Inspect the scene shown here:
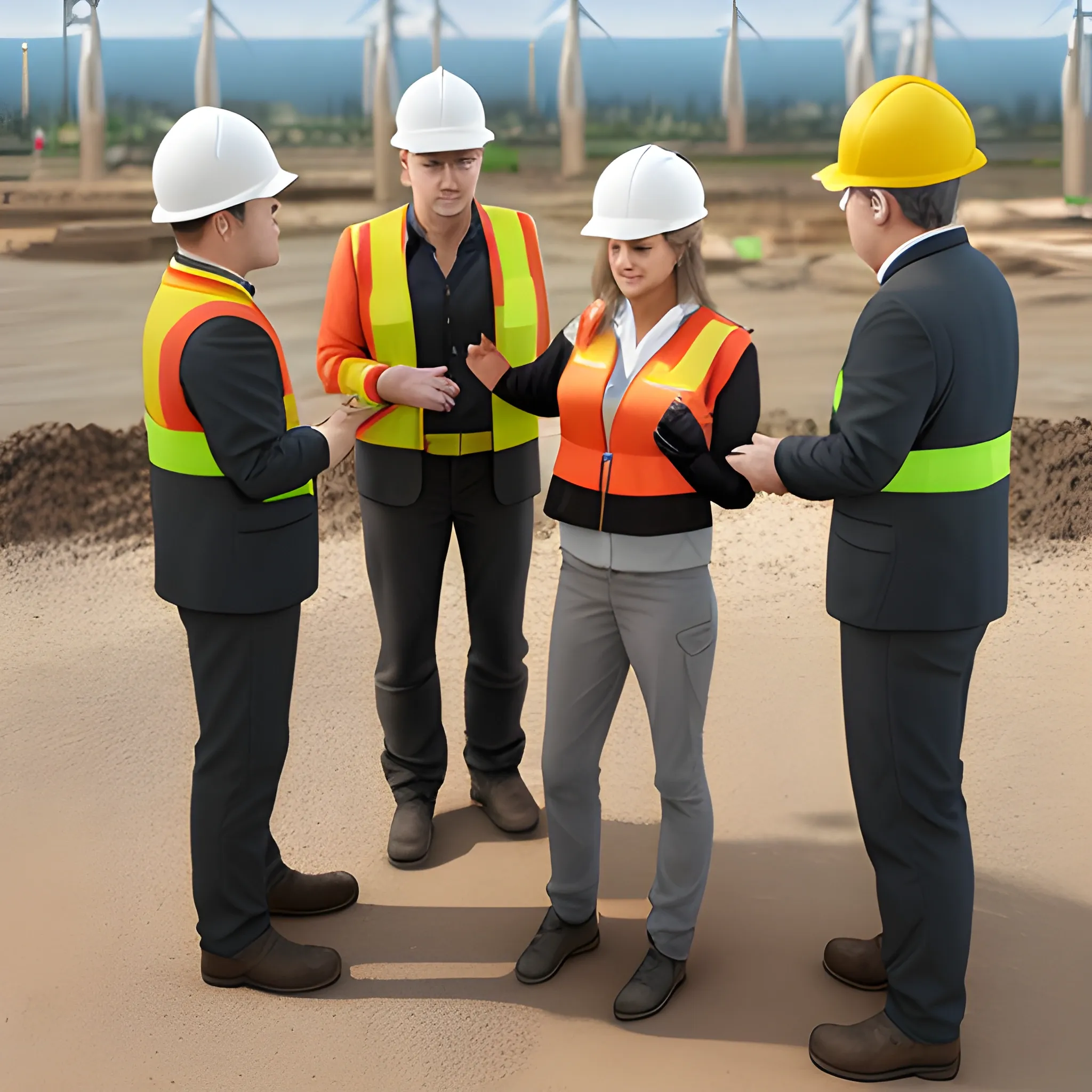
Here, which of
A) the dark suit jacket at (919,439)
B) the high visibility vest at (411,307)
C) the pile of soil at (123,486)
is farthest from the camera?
the pile of soil at (123,486)

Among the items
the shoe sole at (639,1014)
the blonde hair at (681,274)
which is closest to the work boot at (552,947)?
the shoe sole at (639,1014)

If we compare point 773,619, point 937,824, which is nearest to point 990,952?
point 937,824

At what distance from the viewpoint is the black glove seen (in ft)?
9.58

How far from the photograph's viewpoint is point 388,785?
4516 millimetres

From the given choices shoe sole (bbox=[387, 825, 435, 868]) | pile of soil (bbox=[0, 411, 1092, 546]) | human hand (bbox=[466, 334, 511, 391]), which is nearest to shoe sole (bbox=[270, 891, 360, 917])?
shoe sole (bbox=[387, 825, 435, 868])

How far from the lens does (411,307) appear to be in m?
3.67

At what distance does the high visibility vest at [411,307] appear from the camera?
144 inches

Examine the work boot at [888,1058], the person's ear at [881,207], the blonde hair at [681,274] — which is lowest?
the work boot at [888,1058]

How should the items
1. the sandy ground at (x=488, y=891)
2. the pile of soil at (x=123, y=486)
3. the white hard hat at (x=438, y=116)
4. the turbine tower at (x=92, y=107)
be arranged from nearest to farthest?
the sandy ground at (x=488, y=891) → the white hard hat at (x=438, y=116) → the pile of soil at (x=123, y=486) → the turbine tower at (x=92, y=107)

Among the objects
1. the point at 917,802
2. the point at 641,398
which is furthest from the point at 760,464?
the point at 917,802

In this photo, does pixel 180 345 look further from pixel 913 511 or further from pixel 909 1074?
pixel 909 1074

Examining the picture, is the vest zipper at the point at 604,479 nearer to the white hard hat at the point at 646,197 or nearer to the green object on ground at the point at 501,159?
the white hard hat at the point at 646,197

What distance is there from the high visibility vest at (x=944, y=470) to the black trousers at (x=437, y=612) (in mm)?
1349

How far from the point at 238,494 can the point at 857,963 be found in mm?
1964
